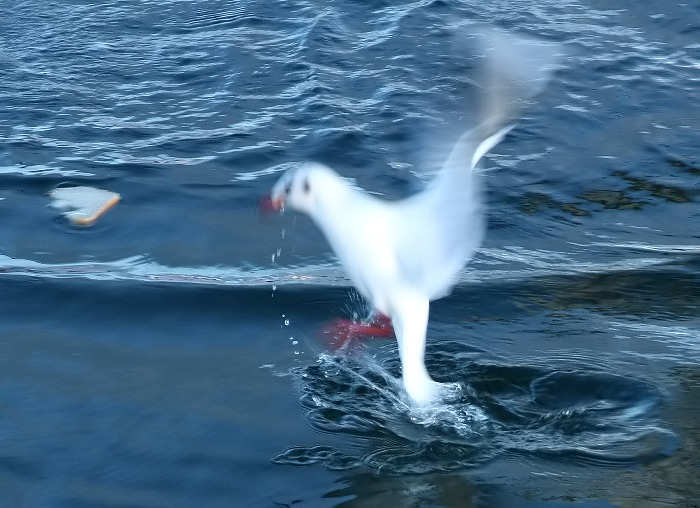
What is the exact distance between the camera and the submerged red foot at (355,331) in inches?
213

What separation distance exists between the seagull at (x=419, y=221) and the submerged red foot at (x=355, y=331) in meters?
0.27

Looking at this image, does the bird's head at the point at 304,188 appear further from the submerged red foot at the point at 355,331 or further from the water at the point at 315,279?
the water at the point at 315,279

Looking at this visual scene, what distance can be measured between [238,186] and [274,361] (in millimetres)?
2443

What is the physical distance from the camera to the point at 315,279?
6.33m

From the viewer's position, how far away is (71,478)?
454cm

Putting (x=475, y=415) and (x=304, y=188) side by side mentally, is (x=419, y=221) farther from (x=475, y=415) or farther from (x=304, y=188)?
(x=475, y=415)

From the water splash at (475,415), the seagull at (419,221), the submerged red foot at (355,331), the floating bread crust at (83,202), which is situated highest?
the floating bread crust at (83,202)

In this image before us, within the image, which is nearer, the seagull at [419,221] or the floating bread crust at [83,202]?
the seagull at [419,221]

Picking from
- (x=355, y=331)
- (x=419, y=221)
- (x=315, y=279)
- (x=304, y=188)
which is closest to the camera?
(x=419, y=221)

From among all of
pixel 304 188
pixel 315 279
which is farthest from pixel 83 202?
pixel 304 188

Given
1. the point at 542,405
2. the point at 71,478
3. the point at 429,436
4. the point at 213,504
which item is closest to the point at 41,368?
the point at 71,478

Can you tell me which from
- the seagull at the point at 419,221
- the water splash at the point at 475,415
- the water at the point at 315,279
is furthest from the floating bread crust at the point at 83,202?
the water splash at the point at 475,415

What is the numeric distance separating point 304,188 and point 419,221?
0.64 m

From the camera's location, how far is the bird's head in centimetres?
515
